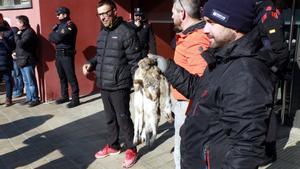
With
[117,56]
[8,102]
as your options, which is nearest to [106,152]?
[117,56]

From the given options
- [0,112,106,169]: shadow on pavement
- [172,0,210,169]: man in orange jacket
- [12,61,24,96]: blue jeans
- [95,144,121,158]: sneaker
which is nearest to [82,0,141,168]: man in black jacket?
[95,144,121,158]: sneaker

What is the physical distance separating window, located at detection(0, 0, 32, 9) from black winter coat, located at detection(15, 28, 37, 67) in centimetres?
72

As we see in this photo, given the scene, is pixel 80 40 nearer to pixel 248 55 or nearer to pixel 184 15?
pixel 184 15

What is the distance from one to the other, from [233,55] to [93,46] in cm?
644

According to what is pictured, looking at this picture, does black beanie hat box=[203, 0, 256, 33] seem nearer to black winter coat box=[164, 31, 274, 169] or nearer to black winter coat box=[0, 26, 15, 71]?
black winter coat box=[164, 31, 274, 169]

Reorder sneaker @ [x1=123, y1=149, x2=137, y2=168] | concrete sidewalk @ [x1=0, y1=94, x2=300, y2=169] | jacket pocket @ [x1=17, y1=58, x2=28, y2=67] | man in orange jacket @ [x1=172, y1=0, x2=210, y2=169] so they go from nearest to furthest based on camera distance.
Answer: man in orange jacket @ [x1=172, y1=0, x2=210, y2=169]
sneaker @ [x1=123, y1=149, x2=137, y2=168]
concrete sidewalk @ [x1=0, y1=94, x2=300, y2=169]
jacket pocket @ [x1=17, y1=58, x2=28, y2=67]

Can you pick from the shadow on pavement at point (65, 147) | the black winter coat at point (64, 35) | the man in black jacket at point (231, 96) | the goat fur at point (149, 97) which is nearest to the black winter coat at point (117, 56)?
the goat fur at point (149, 97)

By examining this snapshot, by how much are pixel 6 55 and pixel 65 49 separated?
143 cm

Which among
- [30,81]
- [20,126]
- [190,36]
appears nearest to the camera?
[190,36]

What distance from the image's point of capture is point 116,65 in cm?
419

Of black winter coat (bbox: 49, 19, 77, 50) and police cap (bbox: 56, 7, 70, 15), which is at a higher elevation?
police cap (bbox: 56, 7, 70, 15)

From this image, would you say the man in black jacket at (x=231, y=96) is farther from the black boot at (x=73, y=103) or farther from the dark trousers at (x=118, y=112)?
the black boot at (x=73, y=103)

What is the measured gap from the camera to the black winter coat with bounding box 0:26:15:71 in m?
7.52

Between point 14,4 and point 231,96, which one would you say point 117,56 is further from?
point 14,4
